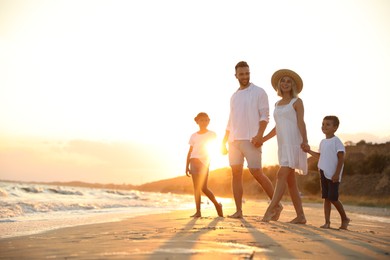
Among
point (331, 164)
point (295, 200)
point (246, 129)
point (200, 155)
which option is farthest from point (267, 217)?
point (200, 155)

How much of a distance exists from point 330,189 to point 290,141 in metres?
0.90

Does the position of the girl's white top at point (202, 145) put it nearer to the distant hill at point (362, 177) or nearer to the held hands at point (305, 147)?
the held hands at point (305, 147)

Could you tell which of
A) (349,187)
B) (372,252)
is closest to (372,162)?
(349,187)

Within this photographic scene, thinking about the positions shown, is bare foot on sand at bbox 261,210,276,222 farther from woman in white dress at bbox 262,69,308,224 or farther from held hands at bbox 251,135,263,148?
held hands at bbox 251,135,263,148

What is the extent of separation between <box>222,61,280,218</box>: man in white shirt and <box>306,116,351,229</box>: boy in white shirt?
0.82 m

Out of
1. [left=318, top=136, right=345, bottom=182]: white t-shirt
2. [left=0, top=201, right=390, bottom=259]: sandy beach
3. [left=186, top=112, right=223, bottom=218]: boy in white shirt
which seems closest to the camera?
[left=0, top=201, right=390, bottom=259]: sandy beach

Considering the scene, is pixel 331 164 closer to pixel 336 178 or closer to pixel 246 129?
pixel 336 178

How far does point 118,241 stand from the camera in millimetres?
4094

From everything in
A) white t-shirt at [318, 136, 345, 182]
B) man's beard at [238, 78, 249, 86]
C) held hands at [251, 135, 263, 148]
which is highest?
man's beard at [238, 78, 249, 86]

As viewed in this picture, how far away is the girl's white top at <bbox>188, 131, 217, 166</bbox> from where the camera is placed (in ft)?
29.1

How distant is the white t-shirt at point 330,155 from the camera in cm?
682

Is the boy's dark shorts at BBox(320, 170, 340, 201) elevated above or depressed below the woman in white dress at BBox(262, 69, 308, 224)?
below

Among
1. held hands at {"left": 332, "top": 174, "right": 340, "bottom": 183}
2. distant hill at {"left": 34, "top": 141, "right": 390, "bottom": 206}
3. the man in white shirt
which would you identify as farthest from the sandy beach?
distant hill at {"left": 34, "top": 141, "right": 390, "bottom": 206}

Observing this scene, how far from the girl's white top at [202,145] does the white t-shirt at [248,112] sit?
4.44 feet
